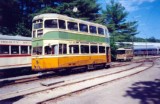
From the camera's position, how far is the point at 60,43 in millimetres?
17375

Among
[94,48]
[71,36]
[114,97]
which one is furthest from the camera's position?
[94,48]

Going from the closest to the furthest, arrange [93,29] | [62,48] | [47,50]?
[47,50], [62,48], [93,29]

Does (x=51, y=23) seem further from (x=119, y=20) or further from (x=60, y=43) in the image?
(x=119, y=20)

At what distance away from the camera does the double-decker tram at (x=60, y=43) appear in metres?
17.0

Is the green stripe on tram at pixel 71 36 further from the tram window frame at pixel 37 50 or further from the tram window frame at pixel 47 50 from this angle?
the tram window frame at pixel 37 50

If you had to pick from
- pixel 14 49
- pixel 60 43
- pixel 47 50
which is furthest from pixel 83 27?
pixel 14 49

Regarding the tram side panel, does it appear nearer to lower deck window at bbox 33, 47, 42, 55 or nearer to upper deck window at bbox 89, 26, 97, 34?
lower deck window at bbox 33, 47, 42, 55

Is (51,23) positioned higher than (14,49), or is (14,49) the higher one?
(51,23)

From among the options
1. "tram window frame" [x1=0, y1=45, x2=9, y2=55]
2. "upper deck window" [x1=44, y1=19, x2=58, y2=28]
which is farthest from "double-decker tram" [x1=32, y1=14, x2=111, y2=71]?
"tram window frame" [x1=0, y1=45, x2=9, y2=55]

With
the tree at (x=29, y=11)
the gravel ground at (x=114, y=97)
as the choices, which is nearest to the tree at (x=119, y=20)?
the tree at (x=29, y=11)

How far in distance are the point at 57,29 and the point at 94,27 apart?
6200 mm

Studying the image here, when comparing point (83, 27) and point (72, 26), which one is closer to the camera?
point (72, 26)

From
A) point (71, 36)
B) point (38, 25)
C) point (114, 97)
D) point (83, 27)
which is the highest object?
point (83, 27)

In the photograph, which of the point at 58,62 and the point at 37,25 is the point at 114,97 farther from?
the point at 37,25
